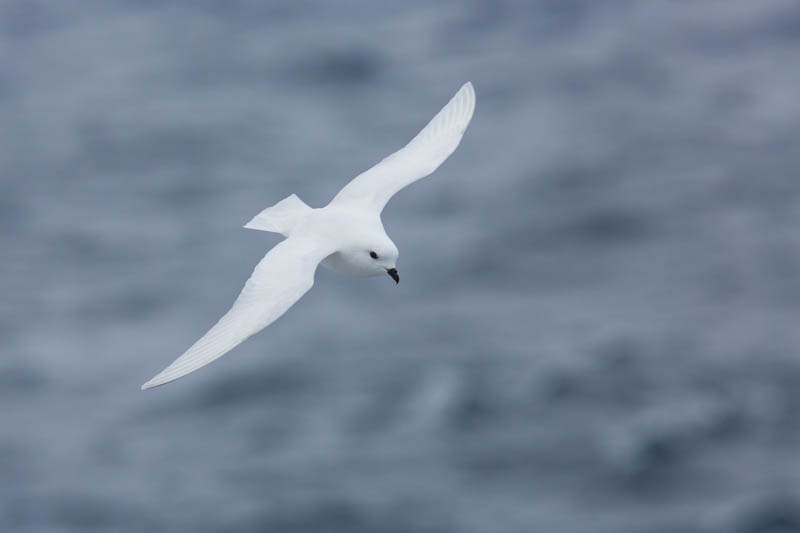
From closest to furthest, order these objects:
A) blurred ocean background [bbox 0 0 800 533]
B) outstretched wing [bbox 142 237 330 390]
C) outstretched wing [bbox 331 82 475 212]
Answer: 1. outstretched wing [bbox 142 237 330 390]
2. outstretched wing [bbox 331 82 475 212]
3. blurred ocean background [bbox 0 0 800 533]

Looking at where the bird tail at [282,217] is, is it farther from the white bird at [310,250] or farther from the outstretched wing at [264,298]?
the outstretched wing at [264,298]

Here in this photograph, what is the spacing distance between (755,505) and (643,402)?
4.59m

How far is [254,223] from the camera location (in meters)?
14.6

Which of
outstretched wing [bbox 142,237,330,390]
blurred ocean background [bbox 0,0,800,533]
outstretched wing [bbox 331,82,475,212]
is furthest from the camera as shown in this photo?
blurred ocean background [bbox 0,0,800,533]

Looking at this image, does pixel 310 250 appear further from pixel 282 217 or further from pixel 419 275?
pixel 419 275

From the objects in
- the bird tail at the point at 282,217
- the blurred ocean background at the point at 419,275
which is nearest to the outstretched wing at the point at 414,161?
the bird tail at the point at 282,217

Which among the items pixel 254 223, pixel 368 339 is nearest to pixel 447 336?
pixel 368 339

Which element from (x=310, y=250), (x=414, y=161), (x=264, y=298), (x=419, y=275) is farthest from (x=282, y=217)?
(x=419, y=275)

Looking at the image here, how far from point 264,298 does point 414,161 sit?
12.4ft

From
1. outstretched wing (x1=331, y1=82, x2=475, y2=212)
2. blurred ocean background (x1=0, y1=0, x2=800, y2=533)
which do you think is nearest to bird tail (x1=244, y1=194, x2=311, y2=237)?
outstretched wing (x1=331, y1=82, x2=475, y2=212)

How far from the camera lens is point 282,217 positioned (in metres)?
14.5

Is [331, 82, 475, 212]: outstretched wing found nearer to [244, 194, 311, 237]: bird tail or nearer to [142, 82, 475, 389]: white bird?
[142, 82, 475, 389]: white bird

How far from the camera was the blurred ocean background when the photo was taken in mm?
38125

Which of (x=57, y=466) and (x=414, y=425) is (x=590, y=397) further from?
(x=57, y=466)
